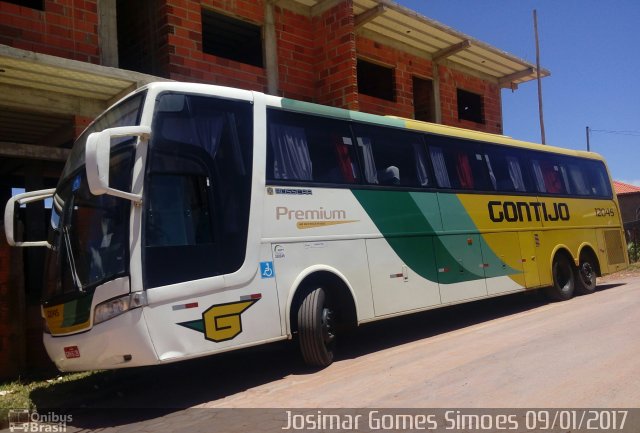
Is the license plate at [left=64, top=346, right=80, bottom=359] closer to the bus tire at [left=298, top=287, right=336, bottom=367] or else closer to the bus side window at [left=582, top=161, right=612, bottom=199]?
the bus tire at [left=298, top=287, right=336, bottom=367]

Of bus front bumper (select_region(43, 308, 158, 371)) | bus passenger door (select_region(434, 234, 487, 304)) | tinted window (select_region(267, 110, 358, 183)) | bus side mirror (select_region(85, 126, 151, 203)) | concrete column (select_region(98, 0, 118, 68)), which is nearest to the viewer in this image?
bus side mirror (select_region(85, 126, 151, 203))

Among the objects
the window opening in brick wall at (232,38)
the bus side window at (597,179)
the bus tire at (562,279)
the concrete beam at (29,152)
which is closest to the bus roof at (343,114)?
the bus side window at (597,179)

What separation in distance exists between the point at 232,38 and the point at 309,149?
19.5 ft

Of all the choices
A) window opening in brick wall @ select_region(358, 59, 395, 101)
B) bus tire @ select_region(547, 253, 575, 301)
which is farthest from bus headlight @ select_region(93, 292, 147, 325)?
window opening in brick wall @ select_region(358, 59, 395, 101)

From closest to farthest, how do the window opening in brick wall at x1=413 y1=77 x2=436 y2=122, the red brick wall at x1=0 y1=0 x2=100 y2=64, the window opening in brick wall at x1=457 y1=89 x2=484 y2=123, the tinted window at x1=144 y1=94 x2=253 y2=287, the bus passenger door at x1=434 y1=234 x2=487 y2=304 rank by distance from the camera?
the tinted window at x1=144 y1=94 x2=253 y2=287 < the red brick wall at x1=0 y1=0 x2=100 y2=64 < the bus passenger door at x1=434 y1=234 x2=487 y2=304 < the window opening in brick wall at x1=413 y1=77 x2=436 y2=122 < the window opening in brick wall at x1=457 y1=89 x2=484 y2=123

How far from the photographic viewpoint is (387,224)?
771 centimetres

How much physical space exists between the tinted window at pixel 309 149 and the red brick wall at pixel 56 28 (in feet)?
13.7

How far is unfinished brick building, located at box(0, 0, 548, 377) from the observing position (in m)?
7.65

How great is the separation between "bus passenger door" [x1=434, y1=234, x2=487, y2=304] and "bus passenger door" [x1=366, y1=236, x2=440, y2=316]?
22 centimetres

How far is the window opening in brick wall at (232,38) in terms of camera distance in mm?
11098

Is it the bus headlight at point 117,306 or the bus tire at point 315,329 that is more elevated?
the bus headlight at point 117,306

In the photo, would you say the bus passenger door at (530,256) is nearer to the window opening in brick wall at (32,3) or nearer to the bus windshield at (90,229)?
the bus windshield at (90,229)

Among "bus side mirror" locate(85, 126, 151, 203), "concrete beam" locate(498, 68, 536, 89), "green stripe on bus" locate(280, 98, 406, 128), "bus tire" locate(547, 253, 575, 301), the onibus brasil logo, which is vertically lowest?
the onibus brasil logo

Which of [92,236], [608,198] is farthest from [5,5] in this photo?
[608,198]
